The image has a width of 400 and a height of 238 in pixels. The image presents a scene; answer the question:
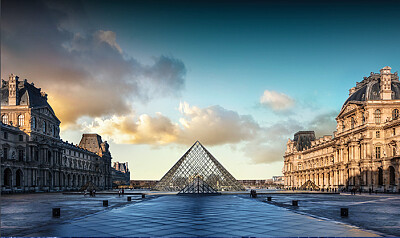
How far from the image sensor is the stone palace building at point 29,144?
5278 cm

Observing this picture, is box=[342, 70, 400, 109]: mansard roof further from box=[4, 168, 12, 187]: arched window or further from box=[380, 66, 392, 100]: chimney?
box=[4, 168, 12, 187]: arched window

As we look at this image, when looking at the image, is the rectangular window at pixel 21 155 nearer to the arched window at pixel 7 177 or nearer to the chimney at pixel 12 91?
the arched window at pixel 7 177

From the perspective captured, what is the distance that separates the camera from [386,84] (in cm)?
5225

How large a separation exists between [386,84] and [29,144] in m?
56.3

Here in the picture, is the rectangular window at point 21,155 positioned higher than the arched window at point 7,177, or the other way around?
the rectangular window at point 21,155

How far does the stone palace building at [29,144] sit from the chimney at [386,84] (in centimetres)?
5486

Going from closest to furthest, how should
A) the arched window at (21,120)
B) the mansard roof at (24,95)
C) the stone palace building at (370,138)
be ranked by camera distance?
1. the stone palace building at (370,138)
2. the arched window at (21,120)
3. the mansard roof at (24,95)

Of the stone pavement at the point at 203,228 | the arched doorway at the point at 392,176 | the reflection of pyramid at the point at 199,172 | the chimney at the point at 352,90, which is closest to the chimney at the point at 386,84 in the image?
the arched doorway at the point at 392,176

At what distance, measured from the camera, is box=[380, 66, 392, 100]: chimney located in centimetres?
5200

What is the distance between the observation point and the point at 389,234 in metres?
10.5

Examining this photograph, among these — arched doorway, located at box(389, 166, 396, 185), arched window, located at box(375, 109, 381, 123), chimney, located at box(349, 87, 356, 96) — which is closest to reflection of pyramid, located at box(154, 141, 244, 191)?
arched doorway, located at box(389, 166, 396, 185)

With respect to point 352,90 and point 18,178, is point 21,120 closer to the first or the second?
point 18,178

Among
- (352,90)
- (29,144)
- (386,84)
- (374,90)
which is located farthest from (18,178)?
(352,90)

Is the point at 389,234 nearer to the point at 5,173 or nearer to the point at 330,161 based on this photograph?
the point at 5,173
